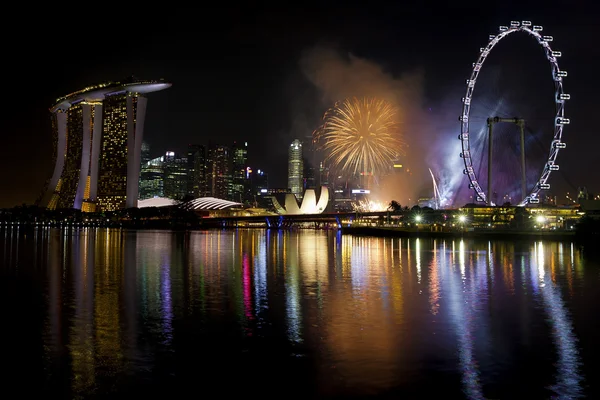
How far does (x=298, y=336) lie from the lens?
14.6 m

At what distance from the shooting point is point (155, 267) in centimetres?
3250

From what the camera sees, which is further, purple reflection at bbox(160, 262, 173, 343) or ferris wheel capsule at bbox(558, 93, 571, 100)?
ferris wheel capsule at bbox(558, 93, 571, 100)

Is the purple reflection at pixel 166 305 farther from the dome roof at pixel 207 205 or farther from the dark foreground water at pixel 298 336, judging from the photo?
the dome roof at pixel 207 205

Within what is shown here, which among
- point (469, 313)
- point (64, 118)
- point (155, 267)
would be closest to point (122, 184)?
point (64, 118)

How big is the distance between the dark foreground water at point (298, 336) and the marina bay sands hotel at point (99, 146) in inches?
5562

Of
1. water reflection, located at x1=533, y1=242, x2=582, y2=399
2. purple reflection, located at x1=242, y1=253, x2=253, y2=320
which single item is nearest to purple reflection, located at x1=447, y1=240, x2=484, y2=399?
water reflection, located at x1=533, y1=242, x2=582, y2=399

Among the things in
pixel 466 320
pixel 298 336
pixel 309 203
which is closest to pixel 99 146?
pixel 309 203

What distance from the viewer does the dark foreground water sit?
34.9 feet

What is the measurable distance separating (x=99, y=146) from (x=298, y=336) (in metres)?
172

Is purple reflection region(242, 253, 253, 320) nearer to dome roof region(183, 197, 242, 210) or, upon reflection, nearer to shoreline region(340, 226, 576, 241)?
shoreline region(340, 226, 576, 241)

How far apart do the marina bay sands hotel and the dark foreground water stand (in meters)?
141

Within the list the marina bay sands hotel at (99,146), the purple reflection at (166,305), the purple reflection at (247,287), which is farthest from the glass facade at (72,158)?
the purple reflection at (166,305)

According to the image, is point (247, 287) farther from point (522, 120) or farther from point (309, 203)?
point (309, 203)

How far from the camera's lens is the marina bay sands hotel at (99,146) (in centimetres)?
16512
